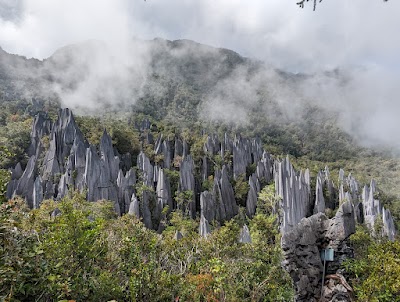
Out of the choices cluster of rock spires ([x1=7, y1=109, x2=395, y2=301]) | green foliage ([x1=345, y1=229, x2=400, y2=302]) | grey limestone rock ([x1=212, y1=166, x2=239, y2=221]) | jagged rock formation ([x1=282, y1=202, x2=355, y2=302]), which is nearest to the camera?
green foliage ([x1=345, y1=229, x2=400, y2=302])

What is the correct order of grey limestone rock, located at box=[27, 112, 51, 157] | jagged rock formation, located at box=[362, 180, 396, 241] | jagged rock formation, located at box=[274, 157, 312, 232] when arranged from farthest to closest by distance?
grey limestone rock, located at box=[27, 112, 51, 157]
jagged rock formation, located at box=[362, 180, 396, 241]
jagged rock formation, located at box=[274, 157, 312, 232]

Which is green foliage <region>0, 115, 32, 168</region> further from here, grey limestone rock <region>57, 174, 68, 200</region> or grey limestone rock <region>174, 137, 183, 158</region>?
grey limestone rock <region>174, 137, 183, 158</region>

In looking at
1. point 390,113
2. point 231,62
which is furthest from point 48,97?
point 390,113

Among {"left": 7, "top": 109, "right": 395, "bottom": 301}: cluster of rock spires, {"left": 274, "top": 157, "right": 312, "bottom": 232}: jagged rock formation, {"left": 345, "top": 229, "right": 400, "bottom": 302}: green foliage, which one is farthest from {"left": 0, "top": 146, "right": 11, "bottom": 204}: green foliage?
{"left": 274, "top": 157, "right": 312, "bottom": 232}: jagged rock formation

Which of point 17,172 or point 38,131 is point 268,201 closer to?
point 17,172

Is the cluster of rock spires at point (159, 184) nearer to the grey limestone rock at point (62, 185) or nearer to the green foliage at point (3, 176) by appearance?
the grey limestone rock at point (62, 185)

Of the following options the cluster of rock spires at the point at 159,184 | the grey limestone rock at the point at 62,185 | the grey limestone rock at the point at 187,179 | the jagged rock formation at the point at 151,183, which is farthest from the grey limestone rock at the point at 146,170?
the grey limestone rock at the point at 62,185

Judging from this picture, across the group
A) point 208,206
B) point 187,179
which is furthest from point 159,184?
point 208,206

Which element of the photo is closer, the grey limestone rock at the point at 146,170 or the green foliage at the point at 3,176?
the green foliage at the point at 3,176

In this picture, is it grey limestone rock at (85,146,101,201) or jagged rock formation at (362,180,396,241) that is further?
jagged rock formation at (362,180,396,241)

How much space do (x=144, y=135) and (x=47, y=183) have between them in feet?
79.2

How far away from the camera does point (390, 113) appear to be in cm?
14362

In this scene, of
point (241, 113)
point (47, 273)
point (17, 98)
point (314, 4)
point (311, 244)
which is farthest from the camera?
point (241, 113)

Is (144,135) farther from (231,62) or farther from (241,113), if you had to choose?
(231,62)
